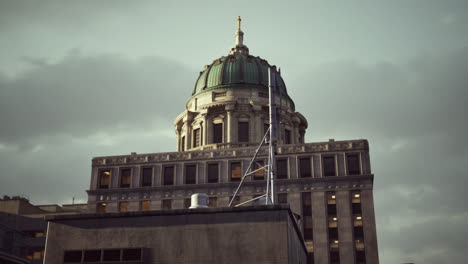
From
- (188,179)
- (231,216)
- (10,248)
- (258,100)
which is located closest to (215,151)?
(188,179)

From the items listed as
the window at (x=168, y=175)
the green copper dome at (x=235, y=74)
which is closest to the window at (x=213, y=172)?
the window at (x=168, y=175)

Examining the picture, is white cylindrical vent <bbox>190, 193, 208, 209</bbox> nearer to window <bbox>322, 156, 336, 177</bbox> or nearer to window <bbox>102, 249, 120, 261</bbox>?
window <bbox>102, 249, 120, 261</bbox>

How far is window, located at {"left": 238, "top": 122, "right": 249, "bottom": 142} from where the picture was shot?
99562mm

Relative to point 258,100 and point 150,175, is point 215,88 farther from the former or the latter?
point 150,175

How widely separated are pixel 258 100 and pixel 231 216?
7302 cm

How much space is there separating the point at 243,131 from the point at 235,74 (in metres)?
12.3

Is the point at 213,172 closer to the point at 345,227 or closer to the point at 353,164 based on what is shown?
the point at 353,164

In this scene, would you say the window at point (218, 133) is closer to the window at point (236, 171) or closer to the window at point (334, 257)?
the window at point (236, 171)

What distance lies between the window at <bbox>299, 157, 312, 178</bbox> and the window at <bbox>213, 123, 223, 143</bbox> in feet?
64.2

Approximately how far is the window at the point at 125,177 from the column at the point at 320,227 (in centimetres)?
2773

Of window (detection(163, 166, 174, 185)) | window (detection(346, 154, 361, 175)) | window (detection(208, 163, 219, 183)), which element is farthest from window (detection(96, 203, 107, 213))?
window (detection(346, 154, 361, 175))

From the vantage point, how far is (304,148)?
281 feet

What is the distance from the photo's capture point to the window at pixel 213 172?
85.8m

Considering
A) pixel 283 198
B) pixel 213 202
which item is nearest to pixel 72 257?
pixel 213 202
